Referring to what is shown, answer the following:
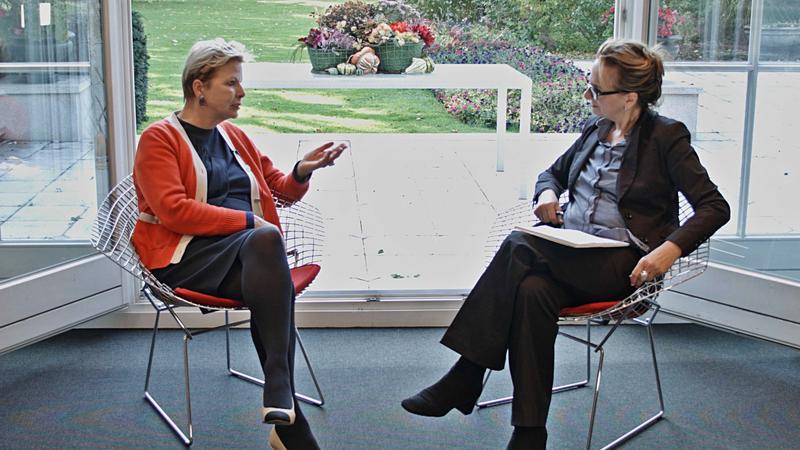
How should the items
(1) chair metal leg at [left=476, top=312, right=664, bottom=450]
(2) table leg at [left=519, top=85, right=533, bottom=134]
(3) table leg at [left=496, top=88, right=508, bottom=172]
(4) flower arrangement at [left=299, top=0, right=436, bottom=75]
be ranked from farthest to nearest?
(3) table leg at [left=496, top=88, right=508, bottom=172], (2) table leg at [left=519, top=85, right=533, bottom=134], (4) flower arrangement at [left=299, top=0, right=436, bottom=75], (1) chair metal leg at [left=476, top=312, right=664, bottom=450]

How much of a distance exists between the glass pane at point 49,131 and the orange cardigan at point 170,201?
0.77 m

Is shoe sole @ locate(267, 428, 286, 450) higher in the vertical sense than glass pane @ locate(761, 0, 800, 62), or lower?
lower

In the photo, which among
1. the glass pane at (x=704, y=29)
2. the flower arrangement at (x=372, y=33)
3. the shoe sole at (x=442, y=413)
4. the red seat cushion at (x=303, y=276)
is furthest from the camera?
the flower arrangement at (x=372, y=33)

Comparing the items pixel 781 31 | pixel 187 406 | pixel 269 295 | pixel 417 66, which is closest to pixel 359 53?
pixel 417 66

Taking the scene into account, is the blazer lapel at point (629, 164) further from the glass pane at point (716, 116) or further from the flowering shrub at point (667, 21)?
the flowering shrub at point (667, 21)

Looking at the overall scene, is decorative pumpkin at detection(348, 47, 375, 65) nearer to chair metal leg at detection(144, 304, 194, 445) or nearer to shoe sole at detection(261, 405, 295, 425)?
chair metal leg at detection(144, 304, 194, 445)

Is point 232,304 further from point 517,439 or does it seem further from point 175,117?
point 517,439

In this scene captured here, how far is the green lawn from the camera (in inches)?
176

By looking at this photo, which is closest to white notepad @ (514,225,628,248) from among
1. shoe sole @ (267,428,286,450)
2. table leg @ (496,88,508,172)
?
shoe sole @ (267,428,286,450)

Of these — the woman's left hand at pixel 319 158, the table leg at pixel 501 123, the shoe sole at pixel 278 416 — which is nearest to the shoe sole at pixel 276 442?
the shoe sole at pixel 278 416

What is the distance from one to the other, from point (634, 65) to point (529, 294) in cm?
78

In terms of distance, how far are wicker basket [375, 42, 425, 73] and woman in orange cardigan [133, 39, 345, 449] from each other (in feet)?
4.25

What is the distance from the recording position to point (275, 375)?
2.88 metres

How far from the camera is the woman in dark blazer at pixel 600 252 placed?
294cm
